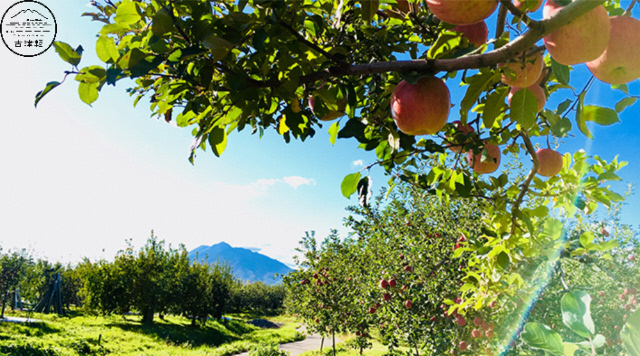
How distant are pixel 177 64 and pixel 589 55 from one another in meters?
1.12

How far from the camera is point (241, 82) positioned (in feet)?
3.71

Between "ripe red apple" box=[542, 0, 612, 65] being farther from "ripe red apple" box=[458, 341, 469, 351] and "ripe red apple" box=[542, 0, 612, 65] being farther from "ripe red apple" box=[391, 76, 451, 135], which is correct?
"ripe red apple" box=[458, 341, 469, 351]

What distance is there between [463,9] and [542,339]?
29.0 inches

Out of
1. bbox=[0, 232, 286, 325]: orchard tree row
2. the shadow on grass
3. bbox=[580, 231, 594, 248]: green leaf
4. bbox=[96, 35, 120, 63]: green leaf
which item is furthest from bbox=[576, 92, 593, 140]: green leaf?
bbox=[0, 232, 286, 325]: orchard tree row

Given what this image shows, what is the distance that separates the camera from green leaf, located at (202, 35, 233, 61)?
34.1 inches

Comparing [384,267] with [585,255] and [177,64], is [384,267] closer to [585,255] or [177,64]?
[585,255]

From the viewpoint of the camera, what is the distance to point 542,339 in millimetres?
596

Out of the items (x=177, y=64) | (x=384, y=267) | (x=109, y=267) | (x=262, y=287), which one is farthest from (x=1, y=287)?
(x=262, y=287)

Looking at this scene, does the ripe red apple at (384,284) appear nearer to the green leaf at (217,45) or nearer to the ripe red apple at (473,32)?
the ripe red apple at (473,32)

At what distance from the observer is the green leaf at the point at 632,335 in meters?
0.53

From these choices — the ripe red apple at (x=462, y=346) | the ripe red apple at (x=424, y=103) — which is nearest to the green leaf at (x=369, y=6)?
the ripe red apple at (x=424, y=103)

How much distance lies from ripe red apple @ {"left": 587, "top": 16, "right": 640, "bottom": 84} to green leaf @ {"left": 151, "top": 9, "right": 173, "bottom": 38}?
1181mm

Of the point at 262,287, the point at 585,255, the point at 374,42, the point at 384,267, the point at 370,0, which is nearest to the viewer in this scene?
the point at 370,0

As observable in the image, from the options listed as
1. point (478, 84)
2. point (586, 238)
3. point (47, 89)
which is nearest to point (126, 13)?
point (47, 89)
